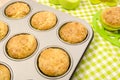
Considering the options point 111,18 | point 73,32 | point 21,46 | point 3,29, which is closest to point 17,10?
point 3,29

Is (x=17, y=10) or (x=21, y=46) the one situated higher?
(x=17, y=10)

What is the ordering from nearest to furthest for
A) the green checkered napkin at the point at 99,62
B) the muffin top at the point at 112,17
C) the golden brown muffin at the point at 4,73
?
the golden brown muffin at the point at 4,73
the green checkered napkin at the point at 99,62
the muffin top at the point at 112,17

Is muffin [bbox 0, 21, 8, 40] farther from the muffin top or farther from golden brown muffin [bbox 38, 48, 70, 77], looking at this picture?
the muffin top

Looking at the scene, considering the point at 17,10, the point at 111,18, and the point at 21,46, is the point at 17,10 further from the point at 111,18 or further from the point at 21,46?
the point at 111,18

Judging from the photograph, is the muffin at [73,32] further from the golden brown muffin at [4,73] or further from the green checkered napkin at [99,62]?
the golden brown muffin at [4,73]

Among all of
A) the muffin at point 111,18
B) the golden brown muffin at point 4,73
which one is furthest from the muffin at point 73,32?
the golden brown muffin at point 4,73

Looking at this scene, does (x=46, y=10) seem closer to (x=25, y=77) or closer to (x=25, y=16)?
(x=25, y=16)
